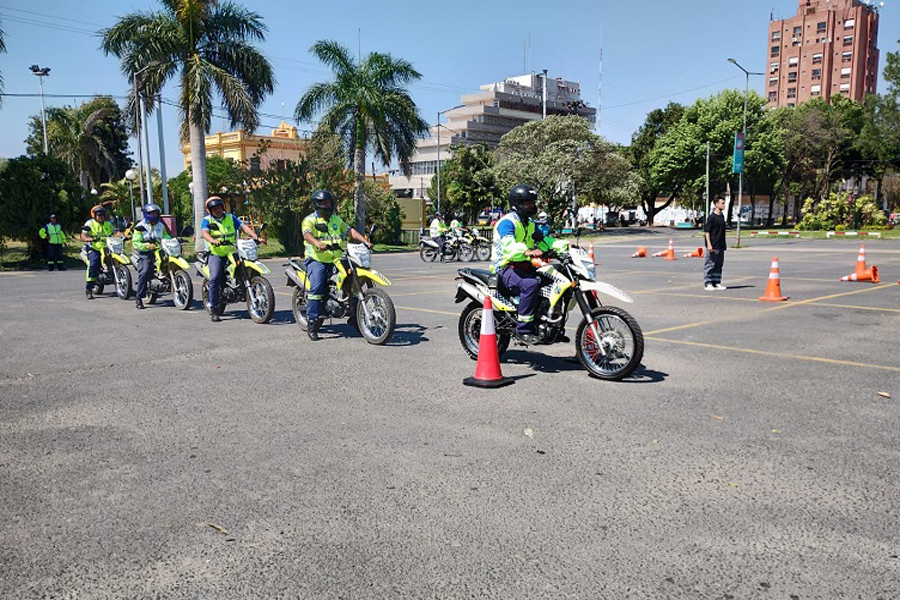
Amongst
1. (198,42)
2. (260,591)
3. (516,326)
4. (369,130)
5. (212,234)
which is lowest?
(260,591)

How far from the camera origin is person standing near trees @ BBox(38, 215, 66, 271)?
24031 millimetres

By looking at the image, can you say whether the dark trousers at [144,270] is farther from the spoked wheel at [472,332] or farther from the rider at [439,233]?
the rider at [439,233]

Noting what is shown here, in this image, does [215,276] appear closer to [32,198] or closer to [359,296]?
[359,296]

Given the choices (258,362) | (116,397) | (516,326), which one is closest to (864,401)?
(516,326)

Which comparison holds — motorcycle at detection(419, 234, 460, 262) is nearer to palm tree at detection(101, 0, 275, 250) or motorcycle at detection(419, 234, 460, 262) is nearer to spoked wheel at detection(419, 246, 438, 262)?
spoked wheel at detection(419, 246, 438, 262)

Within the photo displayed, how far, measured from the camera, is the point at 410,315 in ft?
39.7

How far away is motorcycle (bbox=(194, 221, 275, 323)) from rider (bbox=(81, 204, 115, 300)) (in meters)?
4.33

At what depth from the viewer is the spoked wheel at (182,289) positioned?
41.9ft

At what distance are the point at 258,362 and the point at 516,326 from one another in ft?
9.95

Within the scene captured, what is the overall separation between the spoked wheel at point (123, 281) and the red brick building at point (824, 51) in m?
134

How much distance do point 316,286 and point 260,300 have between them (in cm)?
217

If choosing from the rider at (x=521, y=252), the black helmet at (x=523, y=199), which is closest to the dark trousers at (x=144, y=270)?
the rider at (x=521, y=252)

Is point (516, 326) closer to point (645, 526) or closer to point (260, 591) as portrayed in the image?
point (645, 526)

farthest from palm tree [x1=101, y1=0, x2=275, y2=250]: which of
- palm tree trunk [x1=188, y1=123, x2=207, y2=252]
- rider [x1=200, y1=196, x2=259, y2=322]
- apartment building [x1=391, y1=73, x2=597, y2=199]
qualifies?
apartment building [x1=391, y1=73, x2=597, y2=199]
